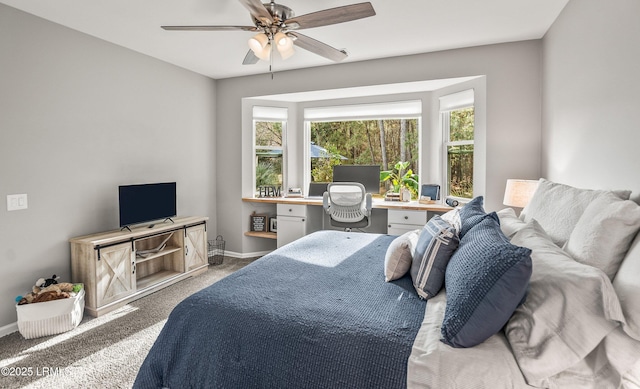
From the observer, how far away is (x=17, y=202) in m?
2.69

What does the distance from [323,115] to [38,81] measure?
3263 mm

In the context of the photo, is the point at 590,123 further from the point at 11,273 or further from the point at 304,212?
the point at 11,273

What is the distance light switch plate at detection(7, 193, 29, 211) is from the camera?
2.64m

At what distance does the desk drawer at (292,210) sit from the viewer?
4.42 meters

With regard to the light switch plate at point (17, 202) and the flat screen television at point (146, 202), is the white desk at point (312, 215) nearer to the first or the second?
the flat screen television at point (146, 202)

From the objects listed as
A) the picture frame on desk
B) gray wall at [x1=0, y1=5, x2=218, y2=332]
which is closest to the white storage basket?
gray wall at [x1=0, y1=5, x2=218, y2=332]

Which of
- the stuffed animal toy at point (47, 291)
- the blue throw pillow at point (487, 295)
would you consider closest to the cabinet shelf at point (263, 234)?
the stuffed animal toy at point (47, 291)

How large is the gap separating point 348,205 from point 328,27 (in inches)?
76.5

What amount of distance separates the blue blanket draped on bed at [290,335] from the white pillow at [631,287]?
65cm

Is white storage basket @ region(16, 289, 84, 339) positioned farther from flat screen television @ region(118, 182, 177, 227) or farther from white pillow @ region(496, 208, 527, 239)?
white pillow @ region(496, 208, 527, 239)

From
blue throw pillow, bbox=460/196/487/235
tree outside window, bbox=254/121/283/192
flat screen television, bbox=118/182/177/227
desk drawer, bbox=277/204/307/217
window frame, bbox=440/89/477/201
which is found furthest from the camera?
tree outside window, bbox=254/121/283/192

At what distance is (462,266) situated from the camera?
134 cm

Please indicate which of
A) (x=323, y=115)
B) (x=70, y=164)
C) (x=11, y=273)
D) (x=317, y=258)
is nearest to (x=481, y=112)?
(x=323, y=115)

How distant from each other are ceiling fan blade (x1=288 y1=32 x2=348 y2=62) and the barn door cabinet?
2350mm
